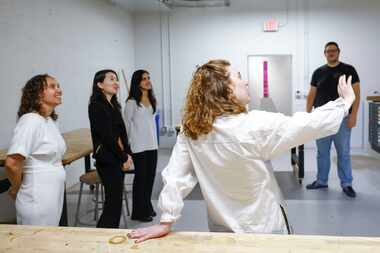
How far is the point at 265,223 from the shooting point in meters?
1.41

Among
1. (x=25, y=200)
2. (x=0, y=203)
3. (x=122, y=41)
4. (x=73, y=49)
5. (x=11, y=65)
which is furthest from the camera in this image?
(x=122, y=41)

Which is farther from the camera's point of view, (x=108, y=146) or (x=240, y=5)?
(x=240, y=5)

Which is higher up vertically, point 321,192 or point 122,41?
point 122,41

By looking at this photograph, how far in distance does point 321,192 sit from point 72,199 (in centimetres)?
Result: 279

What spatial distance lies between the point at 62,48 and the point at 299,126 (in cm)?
412

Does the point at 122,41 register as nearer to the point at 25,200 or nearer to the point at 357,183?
the point at 357,183

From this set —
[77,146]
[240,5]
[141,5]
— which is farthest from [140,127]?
[240,5]

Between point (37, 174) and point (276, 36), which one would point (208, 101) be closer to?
point (37, 174)

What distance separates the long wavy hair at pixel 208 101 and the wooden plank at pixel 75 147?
1698 mm

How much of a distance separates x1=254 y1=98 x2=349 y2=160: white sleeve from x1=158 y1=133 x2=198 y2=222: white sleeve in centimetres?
30

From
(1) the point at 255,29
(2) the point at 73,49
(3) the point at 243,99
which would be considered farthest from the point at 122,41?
(3) the point at 243,99

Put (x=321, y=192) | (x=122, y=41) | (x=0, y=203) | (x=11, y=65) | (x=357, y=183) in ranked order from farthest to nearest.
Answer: (x=122, y=41) → (x=357, y=183) → (x=321, y=192) → (x=11, y=65) → (x=0, y=203)

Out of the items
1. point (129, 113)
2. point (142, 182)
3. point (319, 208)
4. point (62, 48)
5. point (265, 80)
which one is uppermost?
point (62, 48)

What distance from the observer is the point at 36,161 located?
2010 millimetres
